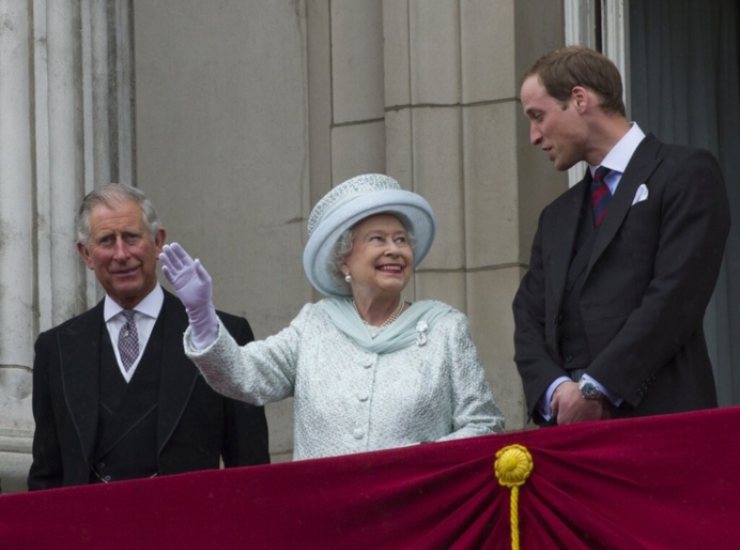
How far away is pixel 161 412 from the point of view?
7516 millimetres

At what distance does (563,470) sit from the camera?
6363mm

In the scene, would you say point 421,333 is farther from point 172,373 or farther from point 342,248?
point 172,373

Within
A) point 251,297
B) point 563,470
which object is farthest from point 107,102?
point 563,470

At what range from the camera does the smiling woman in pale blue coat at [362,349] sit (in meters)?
6.95

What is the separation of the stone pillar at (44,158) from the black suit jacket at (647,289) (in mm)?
2317

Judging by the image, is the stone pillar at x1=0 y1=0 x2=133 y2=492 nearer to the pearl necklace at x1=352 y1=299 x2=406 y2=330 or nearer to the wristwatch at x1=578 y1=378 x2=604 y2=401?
the pearl necklace at x1=352 y1=299 x2=406 y2=330

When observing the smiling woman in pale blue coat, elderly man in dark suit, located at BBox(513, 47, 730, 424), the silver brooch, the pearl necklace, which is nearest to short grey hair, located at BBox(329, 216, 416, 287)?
the smiling woman in pale blue coat

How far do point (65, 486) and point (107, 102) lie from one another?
7.19ft

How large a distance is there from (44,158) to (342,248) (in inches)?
84.5

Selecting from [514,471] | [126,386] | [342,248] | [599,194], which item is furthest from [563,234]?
[126,386]

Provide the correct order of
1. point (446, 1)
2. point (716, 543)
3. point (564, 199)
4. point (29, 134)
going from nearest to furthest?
point (716, 543), point (564, 199), point (29, 134), point (446, 1)

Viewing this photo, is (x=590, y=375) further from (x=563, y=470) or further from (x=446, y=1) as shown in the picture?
(x=446, y=1)

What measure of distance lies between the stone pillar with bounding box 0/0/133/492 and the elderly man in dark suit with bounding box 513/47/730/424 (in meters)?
2.26

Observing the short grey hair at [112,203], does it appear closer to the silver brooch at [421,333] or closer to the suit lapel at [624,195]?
the silver brooch at [421,333]
